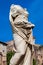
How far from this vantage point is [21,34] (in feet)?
29.4

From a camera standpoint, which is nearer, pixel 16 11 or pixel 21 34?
pixel 21 34

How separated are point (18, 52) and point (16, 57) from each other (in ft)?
0.51

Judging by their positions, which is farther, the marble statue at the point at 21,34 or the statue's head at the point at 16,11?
the statue's head at the point at 16,11

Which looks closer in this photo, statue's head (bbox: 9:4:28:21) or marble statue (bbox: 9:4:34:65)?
marble statue (bbox: 9:4:34:65)

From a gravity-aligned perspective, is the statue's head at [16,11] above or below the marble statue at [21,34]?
above

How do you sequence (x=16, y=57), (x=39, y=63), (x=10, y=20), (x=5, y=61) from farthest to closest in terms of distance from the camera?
1. (x=39, y=63)
2. (x=5, y=61)
3. (x=10, y=20)
4. (x=16, y=57)

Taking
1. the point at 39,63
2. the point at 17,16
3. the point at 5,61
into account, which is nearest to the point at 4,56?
the point at 5,61

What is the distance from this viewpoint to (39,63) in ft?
283

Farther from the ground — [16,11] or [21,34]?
[16,11]

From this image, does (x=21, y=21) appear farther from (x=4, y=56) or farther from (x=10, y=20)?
(x=4, y=56)

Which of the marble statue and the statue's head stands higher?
the statue's head

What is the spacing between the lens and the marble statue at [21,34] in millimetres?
8652

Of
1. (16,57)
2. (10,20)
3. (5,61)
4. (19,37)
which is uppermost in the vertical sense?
(5,61)

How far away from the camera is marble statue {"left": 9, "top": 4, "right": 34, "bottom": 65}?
865 cm
